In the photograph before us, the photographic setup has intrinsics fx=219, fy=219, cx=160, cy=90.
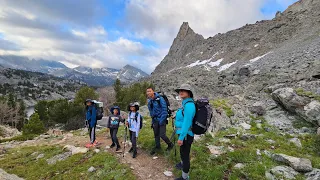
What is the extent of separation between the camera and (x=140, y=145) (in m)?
→ 12.7

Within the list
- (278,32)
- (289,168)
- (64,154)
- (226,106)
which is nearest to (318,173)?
(289,168)

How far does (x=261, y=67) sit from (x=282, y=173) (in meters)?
53.7

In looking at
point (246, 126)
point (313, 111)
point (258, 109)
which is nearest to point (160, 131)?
point (246, 126)

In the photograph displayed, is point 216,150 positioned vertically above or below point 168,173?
above

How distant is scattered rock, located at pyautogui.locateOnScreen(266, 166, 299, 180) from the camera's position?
7.59 meters

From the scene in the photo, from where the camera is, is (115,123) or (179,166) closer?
(179,166)

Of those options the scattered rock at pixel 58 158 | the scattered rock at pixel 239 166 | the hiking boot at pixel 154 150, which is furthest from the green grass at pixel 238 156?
the scattered rock at pixel 58 158

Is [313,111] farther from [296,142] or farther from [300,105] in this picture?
[296,142]

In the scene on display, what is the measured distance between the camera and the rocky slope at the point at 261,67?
18172 mm

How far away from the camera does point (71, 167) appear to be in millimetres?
10336

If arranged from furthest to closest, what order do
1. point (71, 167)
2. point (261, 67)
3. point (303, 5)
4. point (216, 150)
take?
point (303, 5), point (261, 67), point (216, 150), point (71, 167)

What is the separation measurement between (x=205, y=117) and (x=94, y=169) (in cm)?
597

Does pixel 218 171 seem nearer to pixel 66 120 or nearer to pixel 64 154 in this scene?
pixel 64 154

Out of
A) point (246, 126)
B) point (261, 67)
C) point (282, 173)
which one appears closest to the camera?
point (282, 173)
